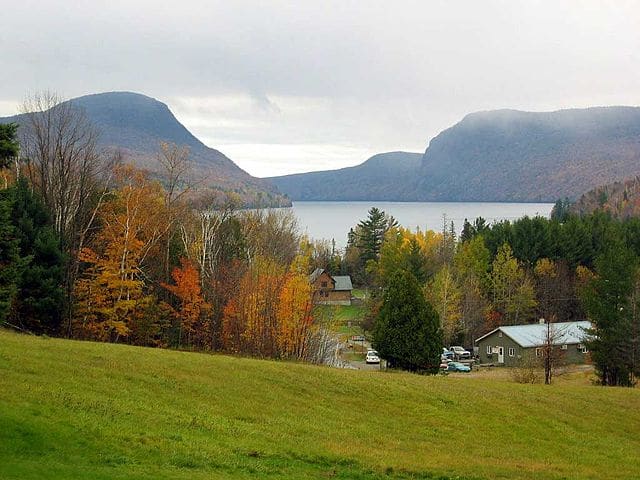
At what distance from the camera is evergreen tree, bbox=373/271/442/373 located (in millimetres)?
39688

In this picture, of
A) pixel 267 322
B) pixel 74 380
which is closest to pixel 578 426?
pixel 74 380

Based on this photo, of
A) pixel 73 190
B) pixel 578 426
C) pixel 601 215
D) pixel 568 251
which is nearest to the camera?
A: pixel 578 426

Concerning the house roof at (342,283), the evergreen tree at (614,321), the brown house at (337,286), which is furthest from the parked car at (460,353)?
the house roof at (342,283)

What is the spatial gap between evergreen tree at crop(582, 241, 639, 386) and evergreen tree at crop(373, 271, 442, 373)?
43.2 feet

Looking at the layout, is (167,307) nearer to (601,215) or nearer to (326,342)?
(326,342)

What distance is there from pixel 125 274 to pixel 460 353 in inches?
1421

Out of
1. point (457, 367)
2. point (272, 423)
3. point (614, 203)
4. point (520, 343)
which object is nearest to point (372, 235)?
point (520, 343)

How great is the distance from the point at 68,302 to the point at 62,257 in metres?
2.63

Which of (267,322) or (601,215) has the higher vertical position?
(601,215)

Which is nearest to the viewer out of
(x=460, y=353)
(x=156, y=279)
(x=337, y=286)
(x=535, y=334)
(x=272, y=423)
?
(x=272, y=423)

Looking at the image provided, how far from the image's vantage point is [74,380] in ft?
62.3

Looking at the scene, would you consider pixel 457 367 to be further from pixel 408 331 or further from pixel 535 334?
pixel 408 331

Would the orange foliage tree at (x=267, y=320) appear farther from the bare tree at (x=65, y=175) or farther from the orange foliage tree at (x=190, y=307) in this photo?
the bare tree at (x=65, y=175)

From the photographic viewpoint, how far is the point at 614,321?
46250 mm
